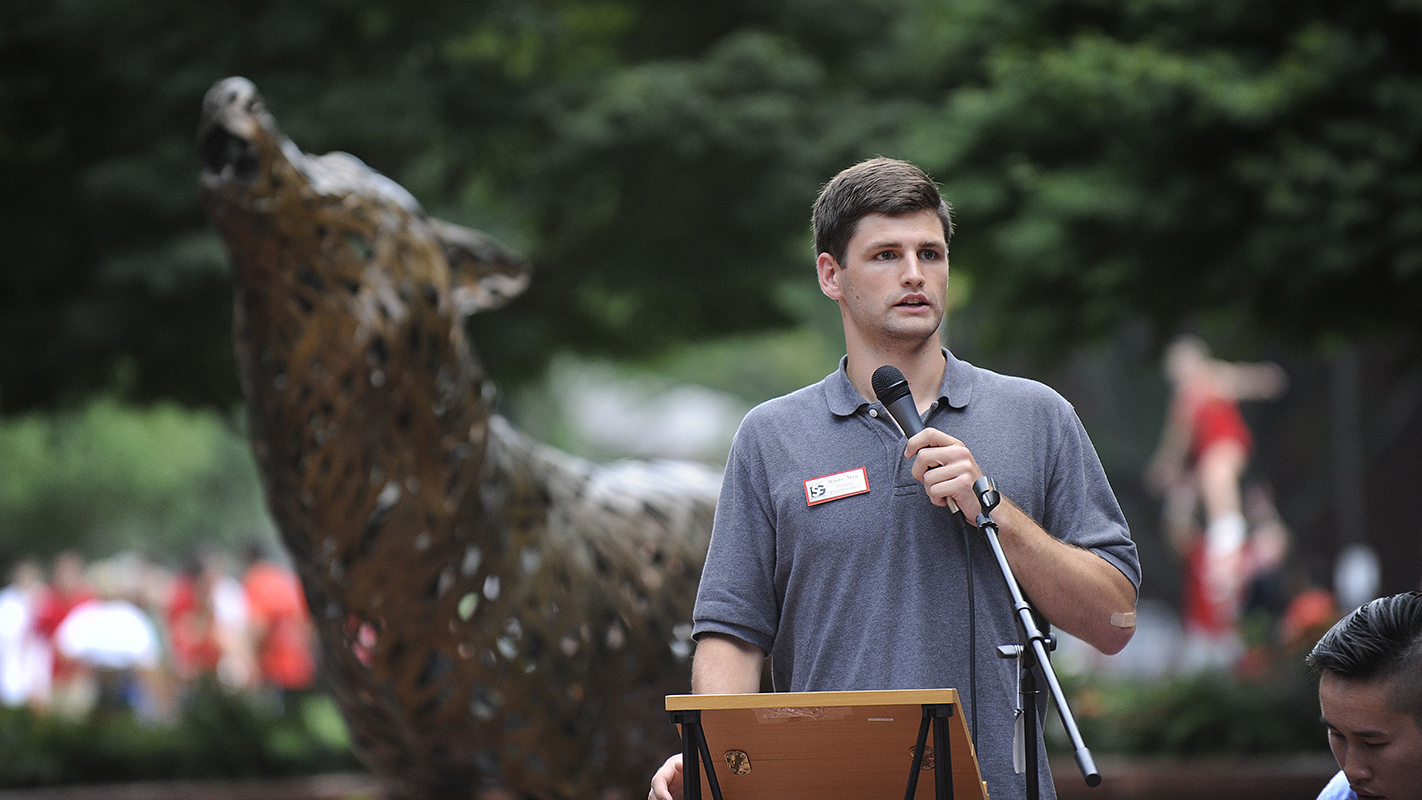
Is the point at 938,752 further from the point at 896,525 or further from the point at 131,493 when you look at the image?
the point at 131,493

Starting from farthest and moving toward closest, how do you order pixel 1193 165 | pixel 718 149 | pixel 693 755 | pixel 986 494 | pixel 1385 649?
pixel 718 149 → pixel 1193 165 → pixel 1385 649 → pixel 986 494 → pixel 693 755

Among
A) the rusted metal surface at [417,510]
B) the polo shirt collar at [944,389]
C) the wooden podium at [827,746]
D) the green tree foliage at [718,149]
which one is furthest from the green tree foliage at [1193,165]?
the wooden podium at [827,746]

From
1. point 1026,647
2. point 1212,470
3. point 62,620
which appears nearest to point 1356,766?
point 1026,647

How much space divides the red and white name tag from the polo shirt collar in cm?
14

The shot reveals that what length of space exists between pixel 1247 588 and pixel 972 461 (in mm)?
14225

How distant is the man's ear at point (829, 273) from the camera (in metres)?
3.01

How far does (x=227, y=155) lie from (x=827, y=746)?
3.25m

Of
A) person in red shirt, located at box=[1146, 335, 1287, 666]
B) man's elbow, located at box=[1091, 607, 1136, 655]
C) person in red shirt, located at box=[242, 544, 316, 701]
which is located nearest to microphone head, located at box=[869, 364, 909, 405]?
man's elbow, located at box=[1091, 607, 1136, 655]

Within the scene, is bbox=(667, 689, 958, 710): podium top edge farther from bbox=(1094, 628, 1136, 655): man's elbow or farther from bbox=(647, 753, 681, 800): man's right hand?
bbox=(1094, 628, 1136, 655): man's elbow

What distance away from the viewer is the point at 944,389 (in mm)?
2979

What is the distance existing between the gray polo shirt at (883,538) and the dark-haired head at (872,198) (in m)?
0.28

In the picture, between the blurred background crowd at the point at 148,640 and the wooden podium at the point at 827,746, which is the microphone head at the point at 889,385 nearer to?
the wooden podium at the point at 827,746

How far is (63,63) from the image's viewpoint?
985cm

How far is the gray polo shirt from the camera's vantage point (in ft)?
9.32
